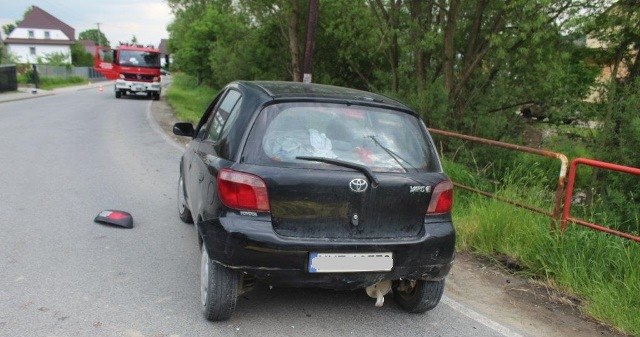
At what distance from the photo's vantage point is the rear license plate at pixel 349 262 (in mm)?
3277

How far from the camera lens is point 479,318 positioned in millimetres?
3908

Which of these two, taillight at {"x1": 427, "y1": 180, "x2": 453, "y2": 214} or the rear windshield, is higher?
the rear windshield

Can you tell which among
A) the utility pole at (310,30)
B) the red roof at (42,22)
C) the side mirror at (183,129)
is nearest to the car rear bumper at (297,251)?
the side mirror at (183,129)

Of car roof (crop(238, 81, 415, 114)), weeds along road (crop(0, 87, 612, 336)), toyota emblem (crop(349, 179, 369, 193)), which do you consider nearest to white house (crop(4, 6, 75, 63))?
weeds along road (crop(0, 87, 612, 336))

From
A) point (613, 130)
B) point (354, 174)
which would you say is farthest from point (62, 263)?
point (613, 130)

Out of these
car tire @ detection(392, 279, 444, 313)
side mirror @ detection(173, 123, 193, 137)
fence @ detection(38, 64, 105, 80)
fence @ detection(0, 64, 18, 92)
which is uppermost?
side mirror @ detection(173, 123, 193, 137)

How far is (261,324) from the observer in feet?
11.8

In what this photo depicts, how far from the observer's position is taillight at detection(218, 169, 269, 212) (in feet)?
10.6

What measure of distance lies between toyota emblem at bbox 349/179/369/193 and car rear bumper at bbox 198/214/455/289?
0.34 metres

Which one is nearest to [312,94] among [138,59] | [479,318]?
[479,318]

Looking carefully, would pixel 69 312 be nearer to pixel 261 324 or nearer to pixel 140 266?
pixel 140 266

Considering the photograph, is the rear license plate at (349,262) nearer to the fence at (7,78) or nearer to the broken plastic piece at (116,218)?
the broken plastic piece at (116,218)

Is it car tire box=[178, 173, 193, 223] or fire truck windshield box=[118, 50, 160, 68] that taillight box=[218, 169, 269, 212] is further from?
fire truck windshield box=[118, 50, 160, 68]

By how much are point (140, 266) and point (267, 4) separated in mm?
15988
